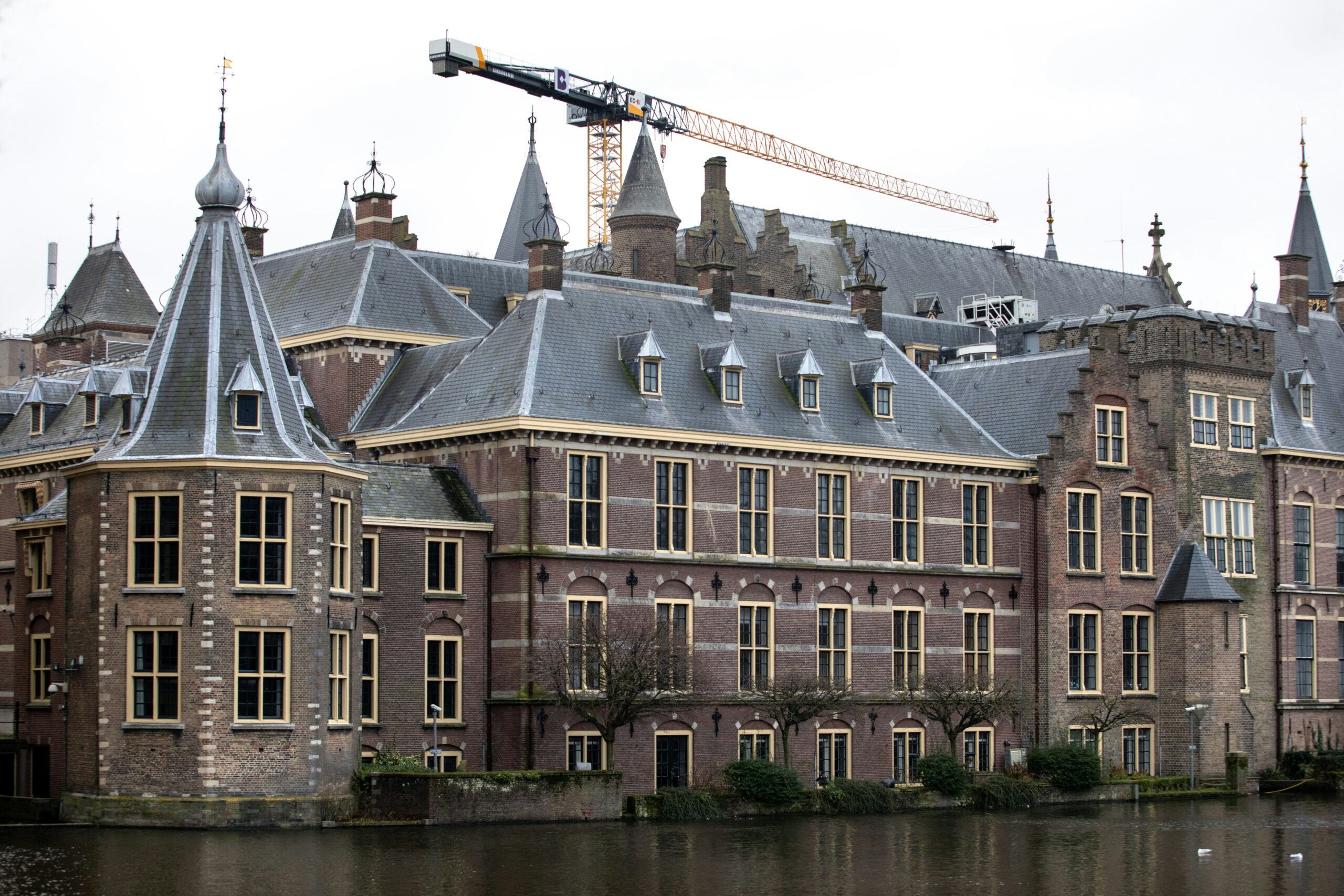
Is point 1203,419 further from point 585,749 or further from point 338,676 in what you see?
point 338,676

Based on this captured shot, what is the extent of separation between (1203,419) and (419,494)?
2812cm

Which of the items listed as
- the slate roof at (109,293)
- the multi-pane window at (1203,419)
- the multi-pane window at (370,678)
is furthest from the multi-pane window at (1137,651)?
the slate roof at (109,293)

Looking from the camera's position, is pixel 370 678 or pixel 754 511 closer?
pixel 370 678

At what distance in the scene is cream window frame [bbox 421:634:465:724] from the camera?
55.6 meters

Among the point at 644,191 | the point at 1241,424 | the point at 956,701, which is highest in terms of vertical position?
the point at 644,191

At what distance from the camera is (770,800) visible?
184ft

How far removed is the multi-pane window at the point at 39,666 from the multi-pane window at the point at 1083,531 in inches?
1206

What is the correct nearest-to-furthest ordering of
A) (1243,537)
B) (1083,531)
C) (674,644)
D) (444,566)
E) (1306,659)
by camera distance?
(444,566) < (674,644) < (1083,531) < (1243,537) < (1306,659)

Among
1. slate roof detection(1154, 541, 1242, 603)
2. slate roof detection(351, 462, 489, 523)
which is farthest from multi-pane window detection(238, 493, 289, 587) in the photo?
slate roof detection(1154, 541, 1242, 603)

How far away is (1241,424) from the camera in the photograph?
237ft

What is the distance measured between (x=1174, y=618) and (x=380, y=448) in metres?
26.1

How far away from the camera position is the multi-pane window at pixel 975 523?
217ft

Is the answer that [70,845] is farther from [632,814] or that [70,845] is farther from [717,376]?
[717,376]

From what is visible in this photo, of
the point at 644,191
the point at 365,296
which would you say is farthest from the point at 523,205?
the point at 365,296
